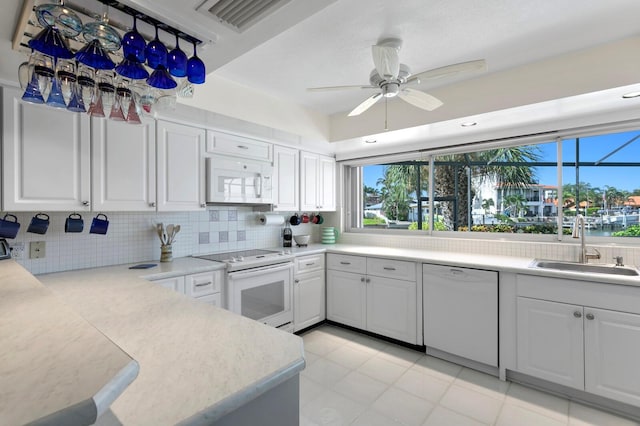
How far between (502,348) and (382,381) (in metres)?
0.96

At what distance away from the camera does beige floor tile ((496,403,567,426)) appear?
6.35 ft

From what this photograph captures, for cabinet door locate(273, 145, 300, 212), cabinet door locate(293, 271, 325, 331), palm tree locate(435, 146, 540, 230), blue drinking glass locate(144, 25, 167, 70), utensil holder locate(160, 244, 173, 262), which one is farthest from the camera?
cabinet door locate(273, 145, 300, 212)

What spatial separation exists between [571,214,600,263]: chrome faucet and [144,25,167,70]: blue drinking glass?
307cm

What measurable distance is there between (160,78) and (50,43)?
319 millimetres

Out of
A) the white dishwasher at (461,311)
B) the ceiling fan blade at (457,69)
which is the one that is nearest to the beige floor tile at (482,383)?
the white dishwasher at (461,311)

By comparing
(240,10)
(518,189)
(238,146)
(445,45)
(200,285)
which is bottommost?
(200,285)

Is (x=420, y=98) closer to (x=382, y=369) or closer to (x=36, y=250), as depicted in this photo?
(x=382, y=369)

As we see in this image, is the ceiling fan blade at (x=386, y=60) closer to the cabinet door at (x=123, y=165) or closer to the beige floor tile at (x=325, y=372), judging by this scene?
the cabinet door at (x=123, y=165)

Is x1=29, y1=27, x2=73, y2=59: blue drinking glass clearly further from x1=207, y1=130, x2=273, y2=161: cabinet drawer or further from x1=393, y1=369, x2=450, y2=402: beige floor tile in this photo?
x1=393, y1=369, x2=450, y2=402: beige floor tile

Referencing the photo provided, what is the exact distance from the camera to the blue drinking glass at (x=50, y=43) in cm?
99

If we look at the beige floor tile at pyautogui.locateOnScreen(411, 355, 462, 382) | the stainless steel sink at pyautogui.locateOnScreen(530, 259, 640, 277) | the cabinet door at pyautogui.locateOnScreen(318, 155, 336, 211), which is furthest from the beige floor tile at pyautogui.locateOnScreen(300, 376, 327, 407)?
the cabinet door at pyautogui.locateOnScreen(318, 155, 336, 211)

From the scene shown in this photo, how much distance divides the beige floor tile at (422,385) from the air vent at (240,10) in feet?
8.08

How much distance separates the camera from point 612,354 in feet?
6.63

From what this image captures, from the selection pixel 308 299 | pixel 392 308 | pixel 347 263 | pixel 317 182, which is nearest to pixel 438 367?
pixel 392 308
